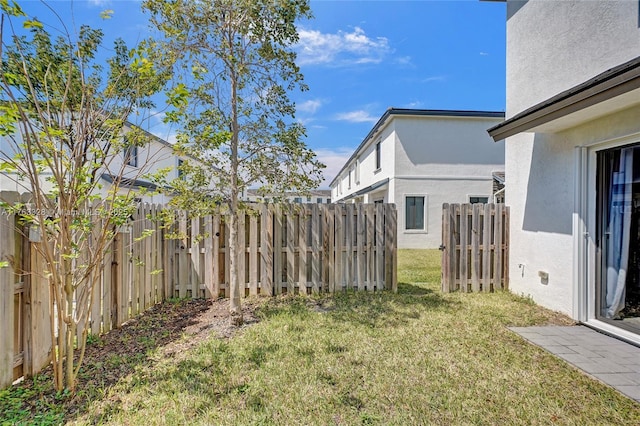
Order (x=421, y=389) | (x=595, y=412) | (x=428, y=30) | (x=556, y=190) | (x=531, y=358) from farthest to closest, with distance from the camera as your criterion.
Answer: (x=428, y=30) < (x=556, y=190) < (x=531, y=358) < (x=421, y=389) < (x=595, y=412)

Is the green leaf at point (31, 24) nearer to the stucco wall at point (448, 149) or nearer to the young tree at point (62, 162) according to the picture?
the young tree at point (62, 162)

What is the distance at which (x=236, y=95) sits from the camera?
4.14 m

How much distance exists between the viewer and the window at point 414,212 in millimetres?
12219

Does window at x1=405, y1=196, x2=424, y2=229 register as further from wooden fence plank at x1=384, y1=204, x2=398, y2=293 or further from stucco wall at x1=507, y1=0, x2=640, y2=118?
wooden fence plank at x1=384, y1=204, x2=398, y2=293

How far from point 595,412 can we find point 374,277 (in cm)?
342

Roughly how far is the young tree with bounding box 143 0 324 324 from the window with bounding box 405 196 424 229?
8771mm

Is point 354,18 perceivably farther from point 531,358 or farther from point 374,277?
→ point 531,358

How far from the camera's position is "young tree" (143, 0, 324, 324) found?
3.86 m

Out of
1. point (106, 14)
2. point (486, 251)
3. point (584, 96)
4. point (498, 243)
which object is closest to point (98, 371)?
point (106, 14)

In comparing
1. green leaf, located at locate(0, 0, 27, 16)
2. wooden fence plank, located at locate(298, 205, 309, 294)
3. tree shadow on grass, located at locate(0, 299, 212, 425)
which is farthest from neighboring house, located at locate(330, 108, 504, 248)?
green leaf, located at locate(0, 0, 27, 16)

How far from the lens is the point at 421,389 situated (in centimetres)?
246

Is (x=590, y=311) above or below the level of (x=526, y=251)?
below

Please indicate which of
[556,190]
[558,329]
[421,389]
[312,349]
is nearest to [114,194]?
→ [312,349]

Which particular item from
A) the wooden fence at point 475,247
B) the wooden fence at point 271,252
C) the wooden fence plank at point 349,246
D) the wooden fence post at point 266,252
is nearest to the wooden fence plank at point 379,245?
the wooden fence at point 271,252
